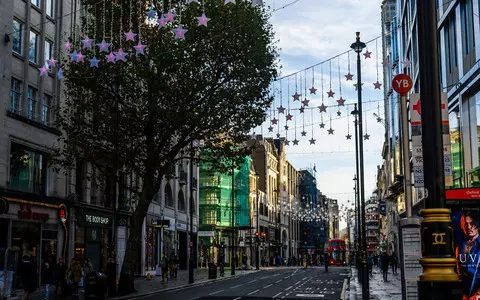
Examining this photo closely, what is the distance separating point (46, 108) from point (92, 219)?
8637mm

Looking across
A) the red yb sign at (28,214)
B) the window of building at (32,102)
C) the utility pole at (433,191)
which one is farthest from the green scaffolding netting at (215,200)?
the utility pole at (433,191)

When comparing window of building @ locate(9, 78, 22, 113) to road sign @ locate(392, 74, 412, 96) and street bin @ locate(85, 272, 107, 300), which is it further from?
road sign @ locate(392, 74, 412, 96)

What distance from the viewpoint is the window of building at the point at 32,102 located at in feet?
Result: 107

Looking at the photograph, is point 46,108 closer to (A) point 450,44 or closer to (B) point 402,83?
(A) point 450,44

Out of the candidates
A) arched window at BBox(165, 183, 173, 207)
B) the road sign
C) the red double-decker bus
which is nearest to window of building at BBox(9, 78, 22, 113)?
the road sign

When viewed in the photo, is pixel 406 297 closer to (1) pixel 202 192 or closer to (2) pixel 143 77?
(2) pixel 143 77

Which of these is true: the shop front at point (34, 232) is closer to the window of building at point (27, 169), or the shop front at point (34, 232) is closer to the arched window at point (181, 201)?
the window of building at point (27, 169)

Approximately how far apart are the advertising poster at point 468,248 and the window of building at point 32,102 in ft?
82.5

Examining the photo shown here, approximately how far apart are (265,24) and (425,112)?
23.8 m

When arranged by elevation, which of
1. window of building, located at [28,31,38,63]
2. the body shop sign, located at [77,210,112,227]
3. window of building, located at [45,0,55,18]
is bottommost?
the body shop sign, located at [77,210,112,227]

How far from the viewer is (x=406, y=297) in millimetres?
12508

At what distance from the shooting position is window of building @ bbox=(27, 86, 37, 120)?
→ 3272 cm

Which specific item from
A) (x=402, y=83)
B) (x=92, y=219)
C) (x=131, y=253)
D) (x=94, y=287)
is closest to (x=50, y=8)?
(x=92, y=219)

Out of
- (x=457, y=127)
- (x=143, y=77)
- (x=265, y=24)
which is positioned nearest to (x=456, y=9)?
(x=457, y=127)
